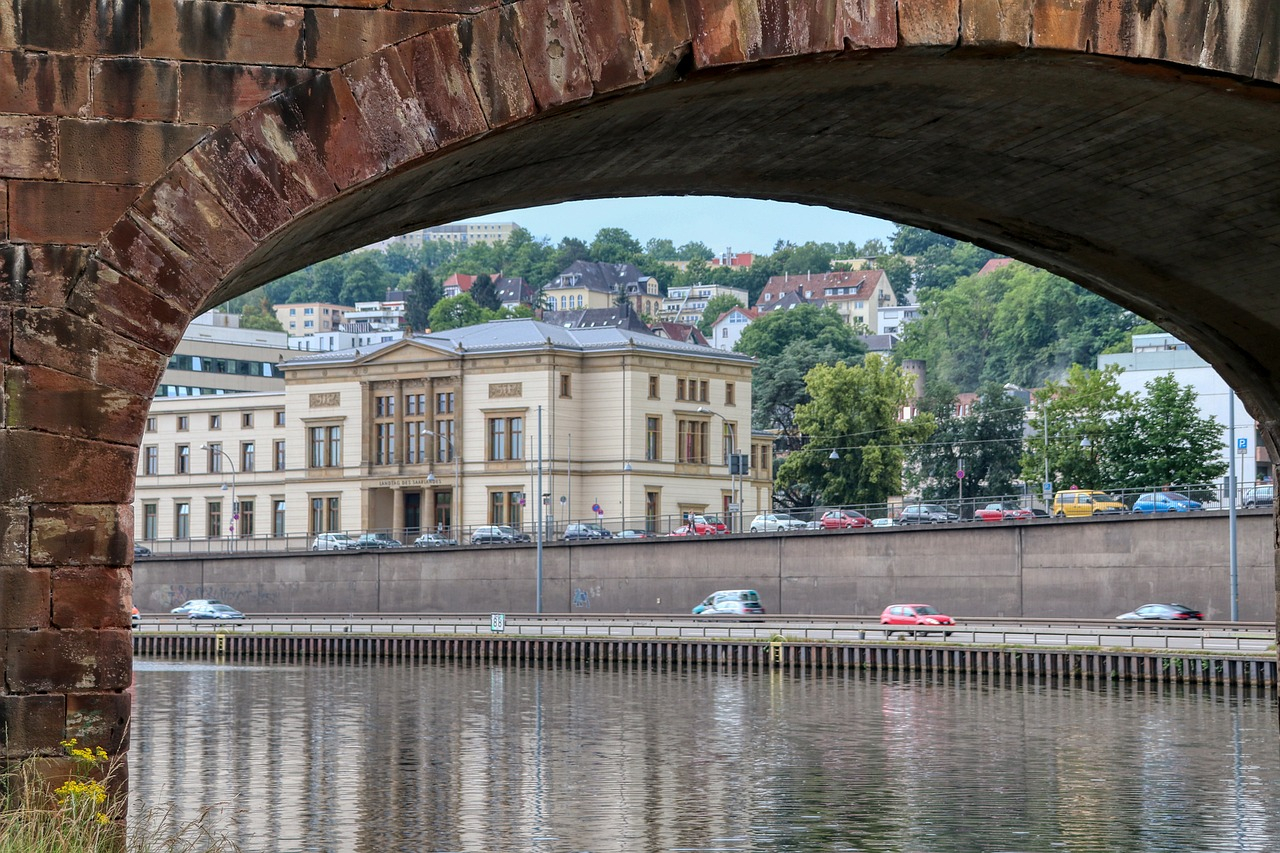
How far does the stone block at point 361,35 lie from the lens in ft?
32.7

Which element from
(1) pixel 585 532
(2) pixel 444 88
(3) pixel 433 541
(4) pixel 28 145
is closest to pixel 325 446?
(3) pixel 433 541

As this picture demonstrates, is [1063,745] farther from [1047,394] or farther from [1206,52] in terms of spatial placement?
[1047,394]

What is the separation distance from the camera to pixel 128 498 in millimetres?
9953

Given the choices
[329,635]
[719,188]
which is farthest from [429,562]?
[719,188]

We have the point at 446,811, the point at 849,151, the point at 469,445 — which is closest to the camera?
the point at 849,151

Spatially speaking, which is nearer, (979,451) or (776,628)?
(776,628)

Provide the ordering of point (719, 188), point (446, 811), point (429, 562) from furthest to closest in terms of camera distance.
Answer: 1. point (429, 562)
2. point (446, 811)
3. point (719, 188)

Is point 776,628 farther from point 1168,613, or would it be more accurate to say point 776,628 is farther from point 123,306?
point 123,306

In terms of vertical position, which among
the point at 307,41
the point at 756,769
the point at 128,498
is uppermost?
the point at 307,41

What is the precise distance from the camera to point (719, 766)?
3772cm

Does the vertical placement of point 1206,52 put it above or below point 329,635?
above

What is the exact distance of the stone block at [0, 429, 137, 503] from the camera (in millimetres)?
9664

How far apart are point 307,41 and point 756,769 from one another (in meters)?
28.8

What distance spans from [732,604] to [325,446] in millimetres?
40867
